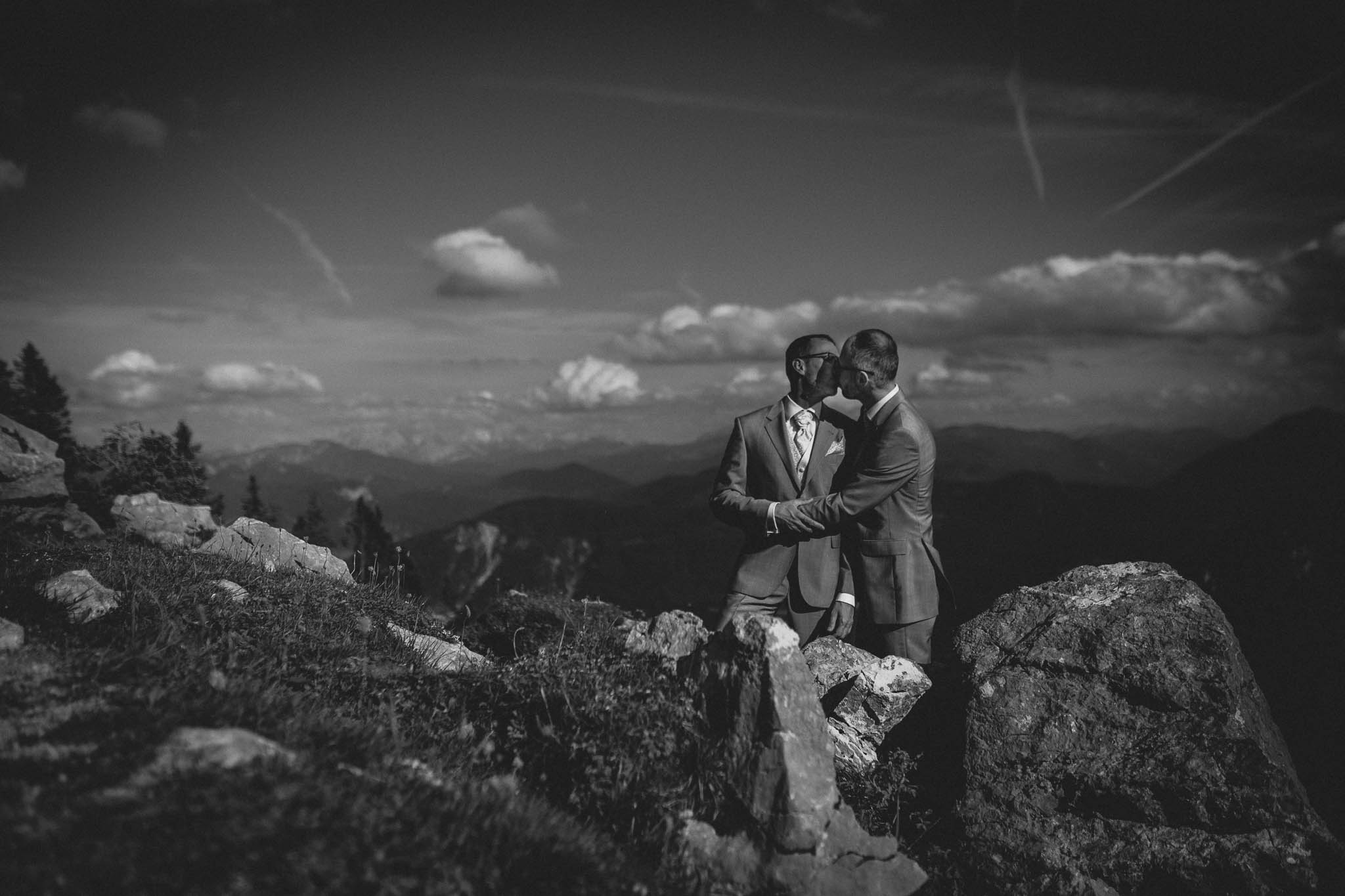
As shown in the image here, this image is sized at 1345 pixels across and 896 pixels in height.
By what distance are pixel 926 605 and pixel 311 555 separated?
9.13m

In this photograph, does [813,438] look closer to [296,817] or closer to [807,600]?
[807,600]

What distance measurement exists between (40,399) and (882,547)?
227ft

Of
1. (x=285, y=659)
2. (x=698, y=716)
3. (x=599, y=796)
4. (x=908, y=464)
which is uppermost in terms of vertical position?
(x=908, y=464)

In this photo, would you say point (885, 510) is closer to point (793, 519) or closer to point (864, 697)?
point (793, 519)

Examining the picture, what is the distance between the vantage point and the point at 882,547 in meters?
7.15

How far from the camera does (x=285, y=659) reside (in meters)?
5.22

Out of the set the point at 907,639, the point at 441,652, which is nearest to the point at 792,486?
the point at 907,639

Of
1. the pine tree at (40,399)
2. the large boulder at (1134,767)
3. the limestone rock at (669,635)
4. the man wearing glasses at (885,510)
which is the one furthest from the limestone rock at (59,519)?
the pine tree at (40,399)

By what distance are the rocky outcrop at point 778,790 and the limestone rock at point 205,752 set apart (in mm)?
2631

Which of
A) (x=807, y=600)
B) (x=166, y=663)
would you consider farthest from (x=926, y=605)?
(x=166, y=663)

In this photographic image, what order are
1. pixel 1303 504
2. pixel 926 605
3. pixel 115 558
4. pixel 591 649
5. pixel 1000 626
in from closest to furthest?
pixel 591 649 → pixel 1000 626 → pixel 926 605 → pixel 115 558 → pixel 1303 504

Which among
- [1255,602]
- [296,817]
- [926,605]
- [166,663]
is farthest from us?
[1255,602]

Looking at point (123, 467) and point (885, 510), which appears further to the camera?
point (123, 467)

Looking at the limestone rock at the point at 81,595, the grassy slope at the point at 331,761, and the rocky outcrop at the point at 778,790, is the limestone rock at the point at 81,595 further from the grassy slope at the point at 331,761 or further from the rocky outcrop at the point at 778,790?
the rocky outcrop at the point at 778,790
